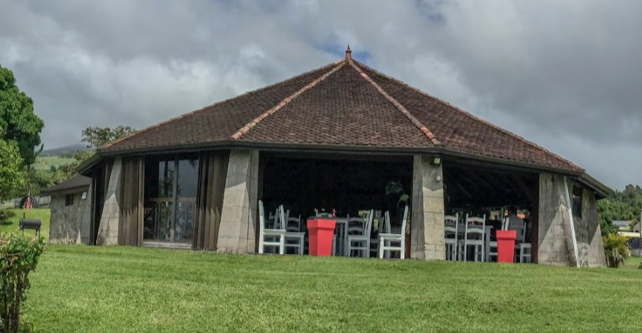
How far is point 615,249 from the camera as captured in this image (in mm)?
33875

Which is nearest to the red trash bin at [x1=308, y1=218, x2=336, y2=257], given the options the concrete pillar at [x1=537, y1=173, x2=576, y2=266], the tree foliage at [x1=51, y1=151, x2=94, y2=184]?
the concrete pillar at [x1=537, y1=173, x2=576, y2=266]

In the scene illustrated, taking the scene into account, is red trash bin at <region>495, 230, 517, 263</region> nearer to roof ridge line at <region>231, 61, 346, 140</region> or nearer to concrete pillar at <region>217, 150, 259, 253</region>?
concrete pillar at <region>217, 150, 259, 253</region>

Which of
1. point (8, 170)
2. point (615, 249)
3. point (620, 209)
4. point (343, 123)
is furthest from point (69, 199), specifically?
point (620, 209)

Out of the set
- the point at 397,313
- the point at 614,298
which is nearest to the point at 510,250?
the point at 614,298

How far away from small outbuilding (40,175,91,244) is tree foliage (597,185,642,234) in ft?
66.1

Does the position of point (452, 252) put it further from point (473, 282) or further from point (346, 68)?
point (346, 68)

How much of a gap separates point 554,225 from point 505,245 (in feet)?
6.02

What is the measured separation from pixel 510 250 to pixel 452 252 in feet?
4.39

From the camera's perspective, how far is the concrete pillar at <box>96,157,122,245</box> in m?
19.5

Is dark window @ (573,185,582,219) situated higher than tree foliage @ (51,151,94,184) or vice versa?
tree foliage @ (51,151,94,184)

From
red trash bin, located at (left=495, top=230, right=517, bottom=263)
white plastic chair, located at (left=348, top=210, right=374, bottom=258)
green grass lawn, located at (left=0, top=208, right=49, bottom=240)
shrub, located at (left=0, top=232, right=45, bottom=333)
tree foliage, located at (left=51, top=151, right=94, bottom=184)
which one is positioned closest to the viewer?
shrub, located at (left=0, top=232, right=45, bottom=333)

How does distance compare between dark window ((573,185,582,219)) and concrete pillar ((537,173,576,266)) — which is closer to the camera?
concrete pillar ((537,173,576,266))

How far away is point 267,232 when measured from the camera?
56.2ft

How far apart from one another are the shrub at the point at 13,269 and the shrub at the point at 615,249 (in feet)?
99.8
